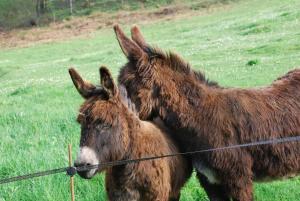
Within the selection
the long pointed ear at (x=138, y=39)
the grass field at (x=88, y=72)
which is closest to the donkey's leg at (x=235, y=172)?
the grass field at (x=88, y=72)

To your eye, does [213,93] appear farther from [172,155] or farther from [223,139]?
[172,155]

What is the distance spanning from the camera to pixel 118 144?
15.4ft

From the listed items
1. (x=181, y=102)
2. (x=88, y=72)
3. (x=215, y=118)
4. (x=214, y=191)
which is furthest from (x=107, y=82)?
(x=88, y=72)

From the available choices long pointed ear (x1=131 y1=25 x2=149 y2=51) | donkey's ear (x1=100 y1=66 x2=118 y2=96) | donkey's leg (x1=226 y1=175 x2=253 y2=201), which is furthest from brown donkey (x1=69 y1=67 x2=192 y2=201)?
long pointed ear (x1=131 y1=25 x2=149 y2=51)

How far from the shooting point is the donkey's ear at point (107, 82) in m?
4.54

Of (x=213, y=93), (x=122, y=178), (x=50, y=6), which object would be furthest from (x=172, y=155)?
(x=50, y=6)

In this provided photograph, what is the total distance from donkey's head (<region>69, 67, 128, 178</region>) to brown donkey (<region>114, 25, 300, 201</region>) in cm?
65

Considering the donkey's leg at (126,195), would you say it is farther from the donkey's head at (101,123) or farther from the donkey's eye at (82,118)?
the donkey's eye at (82,118)

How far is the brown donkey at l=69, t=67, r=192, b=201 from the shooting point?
4574 mm

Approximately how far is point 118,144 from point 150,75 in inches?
38.7

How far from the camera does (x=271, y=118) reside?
557 centimetres

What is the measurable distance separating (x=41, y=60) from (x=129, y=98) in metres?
30.1

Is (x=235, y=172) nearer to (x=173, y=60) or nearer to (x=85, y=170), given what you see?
(x=173, y=60)

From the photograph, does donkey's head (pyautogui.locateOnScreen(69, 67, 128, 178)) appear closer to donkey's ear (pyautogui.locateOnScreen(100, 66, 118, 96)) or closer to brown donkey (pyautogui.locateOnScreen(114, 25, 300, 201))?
donkey's ear (pyautogui.locateOnScreen(100, 66, 118, 96))
